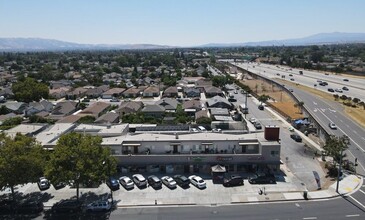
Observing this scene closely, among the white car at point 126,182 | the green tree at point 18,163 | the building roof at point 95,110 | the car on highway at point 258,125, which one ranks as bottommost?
the car on highway at point 258,125

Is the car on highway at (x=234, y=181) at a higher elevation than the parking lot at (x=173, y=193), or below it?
higher

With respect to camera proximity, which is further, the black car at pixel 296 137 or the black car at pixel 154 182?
the black car at pixel 296 137

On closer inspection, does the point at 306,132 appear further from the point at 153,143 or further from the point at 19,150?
the point at 19,150

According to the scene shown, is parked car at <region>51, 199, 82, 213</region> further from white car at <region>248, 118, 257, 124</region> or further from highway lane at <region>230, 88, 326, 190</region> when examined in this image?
white car at <region>248, 118, 257, 124</region>

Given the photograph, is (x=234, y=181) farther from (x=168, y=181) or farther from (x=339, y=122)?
(x=339, y=122)

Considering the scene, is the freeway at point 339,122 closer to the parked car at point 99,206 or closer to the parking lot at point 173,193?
the parking lot at point 173,193

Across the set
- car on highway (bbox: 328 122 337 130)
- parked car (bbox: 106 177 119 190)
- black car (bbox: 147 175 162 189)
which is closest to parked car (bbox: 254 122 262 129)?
car on highway (bbox: 328 122 337 130)

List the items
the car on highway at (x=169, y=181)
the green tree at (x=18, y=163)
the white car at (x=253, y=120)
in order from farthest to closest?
Result: the white car at (x=253, y=120) → the car on highway at (x=169, y=181) → the green tree at (x=18, y=163)

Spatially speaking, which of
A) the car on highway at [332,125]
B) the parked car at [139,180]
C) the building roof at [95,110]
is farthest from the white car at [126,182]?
the car on highway at [332,125]
